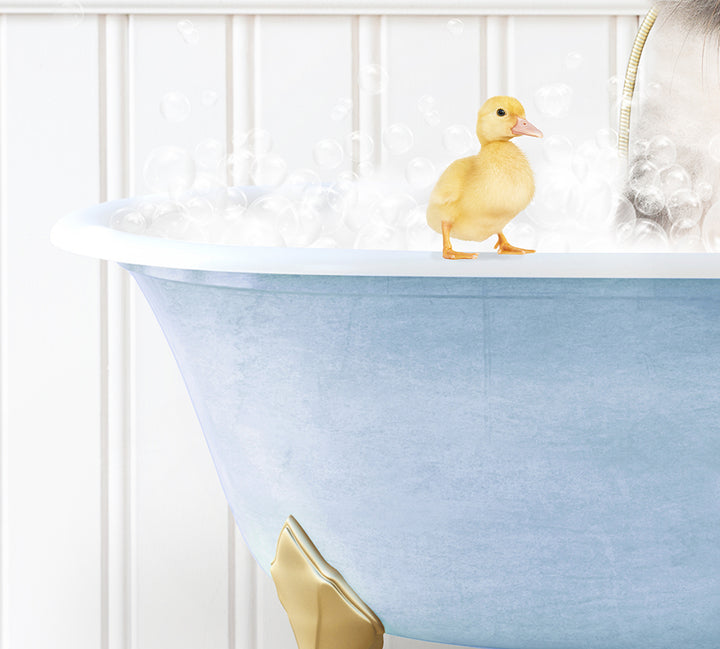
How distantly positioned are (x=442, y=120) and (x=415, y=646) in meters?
0.96

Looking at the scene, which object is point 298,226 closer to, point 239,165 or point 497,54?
point 239,165

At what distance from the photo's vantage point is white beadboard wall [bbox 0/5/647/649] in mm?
1434

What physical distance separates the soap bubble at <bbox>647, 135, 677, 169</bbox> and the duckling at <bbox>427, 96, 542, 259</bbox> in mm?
364

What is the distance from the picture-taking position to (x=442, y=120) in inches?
57.1

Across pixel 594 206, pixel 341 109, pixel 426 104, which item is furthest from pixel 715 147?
pixel 341 109

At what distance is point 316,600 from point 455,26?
101 cm

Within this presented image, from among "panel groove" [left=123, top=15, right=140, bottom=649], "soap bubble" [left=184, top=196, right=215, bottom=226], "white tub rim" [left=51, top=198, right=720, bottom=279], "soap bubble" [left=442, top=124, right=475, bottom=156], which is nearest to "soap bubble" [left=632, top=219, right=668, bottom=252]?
"soap bubble" [left=442, top=124, right=475, bottom=156]

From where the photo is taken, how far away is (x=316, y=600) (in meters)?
0.85

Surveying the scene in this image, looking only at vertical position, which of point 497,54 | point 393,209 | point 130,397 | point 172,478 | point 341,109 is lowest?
point 172,478

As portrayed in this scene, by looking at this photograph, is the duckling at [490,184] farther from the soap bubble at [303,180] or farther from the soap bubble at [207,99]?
the soap bubble at [207,99]

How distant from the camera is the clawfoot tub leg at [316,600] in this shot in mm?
849

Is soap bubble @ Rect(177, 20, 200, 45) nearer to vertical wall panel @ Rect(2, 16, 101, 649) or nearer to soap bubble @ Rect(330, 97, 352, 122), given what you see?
vertical wall panel @ Rect(2, 16, 101, 649)

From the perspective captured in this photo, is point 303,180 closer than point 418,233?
No

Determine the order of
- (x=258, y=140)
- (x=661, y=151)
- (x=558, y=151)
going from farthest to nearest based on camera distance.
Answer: (x=258, y=140) → (x=558, y=151) → (x=661, y=151)
